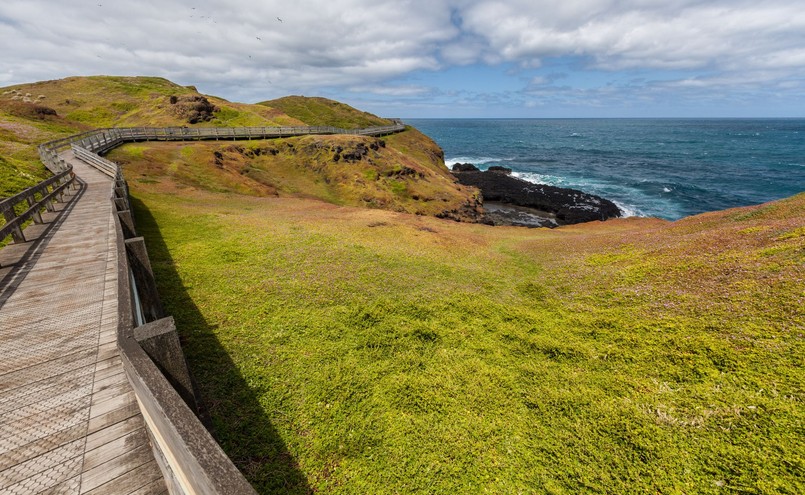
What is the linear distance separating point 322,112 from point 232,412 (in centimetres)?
12761

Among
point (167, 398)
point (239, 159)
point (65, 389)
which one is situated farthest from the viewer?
point (239, 159)

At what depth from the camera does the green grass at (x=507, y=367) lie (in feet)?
20.7

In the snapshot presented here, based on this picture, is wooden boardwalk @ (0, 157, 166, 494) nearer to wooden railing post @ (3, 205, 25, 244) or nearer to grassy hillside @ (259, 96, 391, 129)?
wooden railing post @ (3, 205, 25, 244)

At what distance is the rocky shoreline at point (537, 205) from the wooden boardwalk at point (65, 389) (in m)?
46.4

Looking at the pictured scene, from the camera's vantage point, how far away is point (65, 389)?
485cm

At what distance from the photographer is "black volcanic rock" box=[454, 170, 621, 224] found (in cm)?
5162

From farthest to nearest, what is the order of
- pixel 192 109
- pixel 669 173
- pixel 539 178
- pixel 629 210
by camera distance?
pixel 669 173 < pixel 539 178 < pixel 192 109 < pixel 629 210

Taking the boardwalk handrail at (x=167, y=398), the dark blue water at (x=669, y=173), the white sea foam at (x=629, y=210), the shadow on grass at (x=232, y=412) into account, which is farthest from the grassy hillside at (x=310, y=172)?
the boardwalk handrail at (x=167, y=398)

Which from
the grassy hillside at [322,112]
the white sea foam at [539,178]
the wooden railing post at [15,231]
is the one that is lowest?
the white sea foam at [539,178]

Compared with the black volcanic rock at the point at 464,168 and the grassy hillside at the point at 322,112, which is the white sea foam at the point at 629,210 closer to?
the black volcanic rock at the point at 464,168

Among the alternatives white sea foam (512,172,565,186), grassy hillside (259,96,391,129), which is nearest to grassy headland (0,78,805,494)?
white sea foam (512,172,565,186)

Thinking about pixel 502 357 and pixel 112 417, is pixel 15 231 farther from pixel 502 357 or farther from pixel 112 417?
pixel 502 357

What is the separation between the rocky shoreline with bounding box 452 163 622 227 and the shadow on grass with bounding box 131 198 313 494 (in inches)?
1720

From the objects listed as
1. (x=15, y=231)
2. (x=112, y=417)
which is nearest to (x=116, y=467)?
(x=112, y=417)
